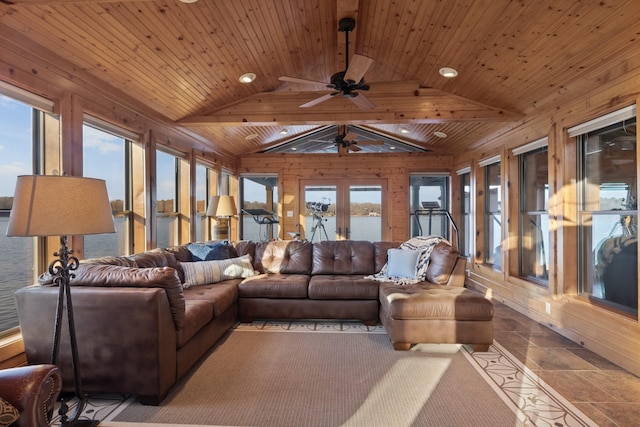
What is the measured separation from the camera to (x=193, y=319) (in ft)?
8.23

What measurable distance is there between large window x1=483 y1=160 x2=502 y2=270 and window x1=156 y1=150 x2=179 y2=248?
4950mm

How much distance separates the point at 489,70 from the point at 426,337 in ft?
9.46

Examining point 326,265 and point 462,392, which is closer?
point 462,392

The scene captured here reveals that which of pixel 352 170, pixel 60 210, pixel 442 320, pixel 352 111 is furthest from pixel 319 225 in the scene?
pixel 60 210

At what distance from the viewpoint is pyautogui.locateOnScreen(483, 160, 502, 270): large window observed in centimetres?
514

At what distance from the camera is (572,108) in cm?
328

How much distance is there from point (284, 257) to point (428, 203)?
391 centimetres

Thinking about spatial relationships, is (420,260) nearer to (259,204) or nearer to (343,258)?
(343,258)

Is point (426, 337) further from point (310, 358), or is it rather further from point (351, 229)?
point (351, 229)

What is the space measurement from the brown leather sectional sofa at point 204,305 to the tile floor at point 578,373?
453 millimetres

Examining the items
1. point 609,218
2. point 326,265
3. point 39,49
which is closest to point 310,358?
point 326,265

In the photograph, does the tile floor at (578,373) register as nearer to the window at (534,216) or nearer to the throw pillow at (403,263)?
the window at (534,216)

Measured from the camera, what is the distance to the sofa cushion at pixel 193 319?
2334 mm

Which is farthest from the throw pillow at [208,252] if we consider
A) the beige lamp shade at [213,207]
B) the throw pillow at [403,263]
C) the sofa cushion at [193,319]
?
the throw pillow at [403,263]
